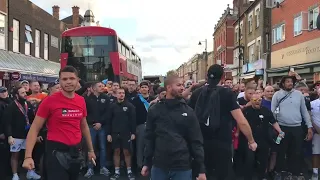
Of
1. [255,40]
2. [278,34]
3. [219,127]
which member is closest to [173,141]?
[219,127]

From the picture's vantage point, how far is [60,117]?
16.2 feet

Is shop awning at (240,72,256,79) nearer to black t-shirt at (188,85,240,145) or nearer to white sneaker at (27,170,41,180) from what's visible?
white sneaker at (27,170,41,180)

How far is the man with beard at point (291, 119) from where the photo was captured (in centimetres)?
818

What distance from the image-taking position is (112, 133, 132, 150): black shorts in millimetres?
8914

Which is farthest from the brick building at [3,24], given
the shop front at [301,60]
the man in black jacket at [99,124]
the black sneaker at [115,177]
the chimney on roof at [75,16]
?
the chimney on roof at [75,16]

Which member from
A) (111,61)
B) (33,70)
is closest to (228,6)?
(33,70)

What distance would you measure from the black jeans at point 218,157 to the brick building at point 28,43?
17.4m

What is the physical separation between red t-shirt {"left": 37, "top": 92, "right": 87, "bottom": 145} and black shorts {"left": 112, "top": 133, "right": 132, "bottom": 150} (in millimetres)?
3847

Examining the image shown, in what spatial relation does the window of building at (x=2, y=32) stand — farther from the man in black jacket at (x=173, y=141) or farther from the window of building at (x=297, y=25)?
the man in black jacket at (x=173, y=141)

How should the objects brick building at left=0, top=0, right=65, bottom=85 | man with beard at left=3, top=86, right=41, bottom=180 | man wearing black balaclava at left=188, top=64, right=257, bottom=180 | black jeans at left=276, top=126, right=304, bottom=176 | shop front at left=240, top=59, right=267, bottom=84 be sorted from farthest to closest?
shop front at left=240, top=59, right=267, bottom=84
brick building at left=0, top=0, right=65, bottom=85
man with beard at left=3, top=86, right=41, bottom=180
black jeans at left=276, top=126, right=304, bottom=176
man wearing black balaclava at left=188, top=64, right=257, bottom=180

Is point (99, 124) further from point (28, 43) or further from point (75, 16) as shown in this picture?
point (75, 16)

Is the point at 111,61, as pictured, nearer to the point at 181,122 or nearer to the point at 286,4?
the point at 181,122

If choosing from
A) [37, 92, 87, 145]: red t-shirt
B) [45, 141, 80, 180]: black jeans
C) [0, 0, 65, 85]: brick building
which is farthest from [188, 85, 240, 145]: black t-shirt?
[0, 0, 65, 85]: brick building

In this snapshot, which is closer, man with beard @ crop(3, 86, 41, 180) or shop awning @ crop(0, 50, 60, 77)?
man with beard @ crop(3, 86, 41, 180)
